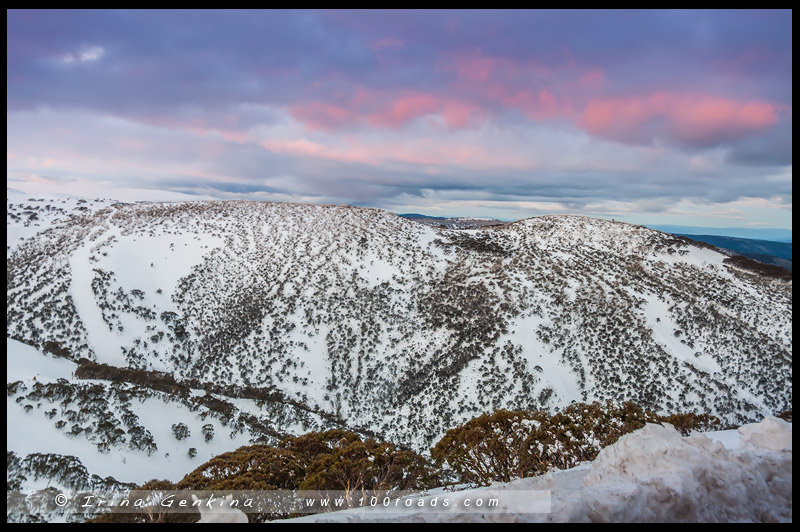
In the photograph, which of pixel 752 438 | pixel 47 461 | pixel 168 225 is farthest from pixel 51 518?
pixel 168 225

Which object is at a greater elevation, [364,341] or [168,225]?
[168,225]

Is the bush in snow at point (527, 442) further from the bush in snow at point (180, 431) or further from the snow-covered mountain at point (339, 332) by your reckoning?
the bush in snow at point (180, 431)

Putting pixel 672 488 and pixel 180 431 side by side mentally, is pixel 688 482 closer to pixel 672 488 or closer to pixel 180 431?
pixel 672 488

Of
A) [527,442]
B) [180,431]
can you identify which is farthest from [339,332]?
[527,442]

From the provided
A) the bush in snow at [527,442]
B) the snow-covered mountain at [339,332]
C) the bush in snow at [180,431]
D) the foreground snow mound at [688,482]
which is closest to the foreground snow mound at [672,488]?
the foreground snow mound at [688,482]

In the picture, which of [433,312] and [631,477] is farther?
[433,312]
